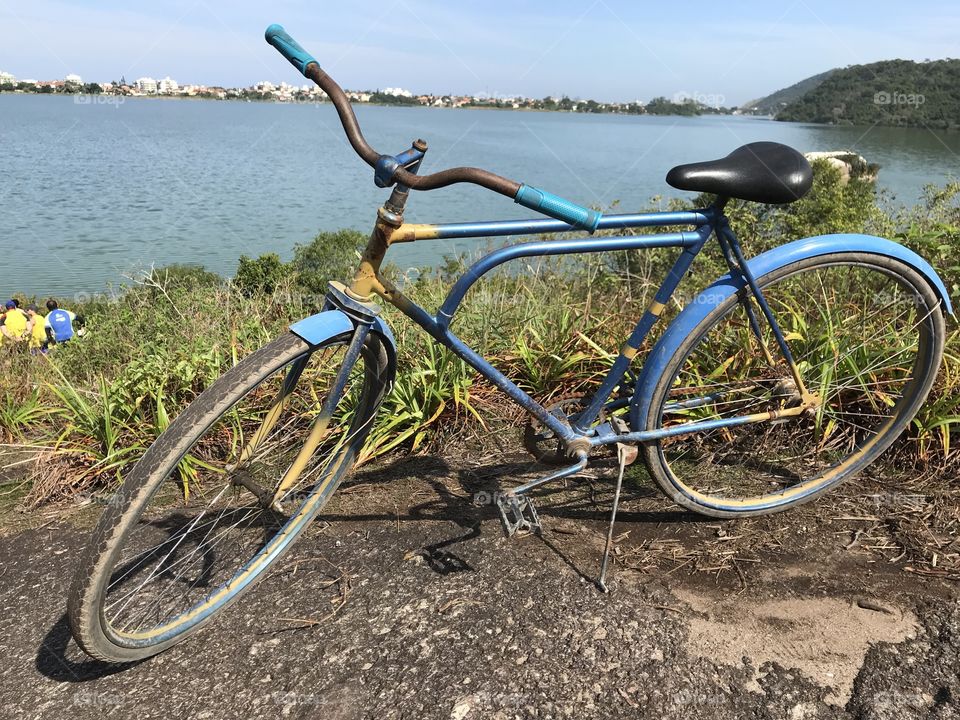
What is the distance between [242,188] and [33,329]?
1015 inches

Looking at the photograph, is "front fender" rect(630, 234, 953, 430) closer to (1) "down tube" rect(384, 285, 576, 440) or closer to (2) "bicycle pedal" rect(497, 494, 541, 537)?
(1) "down tube" rect(384, 285, 576, 440)

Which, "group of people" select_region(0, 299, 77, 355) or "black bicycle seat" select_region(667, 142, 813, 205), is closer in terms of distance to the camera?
"black bicycle seat" select_region(667, 142, 813, 205)

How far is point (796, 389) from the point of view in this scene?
2482 mm

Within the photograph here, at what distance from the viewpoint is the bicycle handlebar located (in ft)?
5.32

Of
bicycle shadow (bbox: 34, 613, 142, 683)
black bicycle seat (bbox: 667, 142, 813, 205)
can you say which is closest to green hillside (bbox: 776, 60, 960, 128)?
black bicycle seat (bbox: 667, 142, 813, 205)

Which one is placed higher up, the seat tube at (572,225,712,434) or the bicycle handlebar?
the bicycle handlebar

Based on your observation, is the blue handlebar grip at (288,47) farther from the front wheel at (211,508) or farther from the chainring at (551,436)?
the chainring at (551,436)

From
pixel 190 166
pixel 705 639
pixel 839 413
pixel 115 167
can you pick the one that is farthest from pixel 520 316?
pixel 115 167

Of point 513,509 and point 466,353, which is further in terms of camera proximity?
point 513,509

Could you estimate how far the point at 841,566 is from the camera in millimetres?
2189

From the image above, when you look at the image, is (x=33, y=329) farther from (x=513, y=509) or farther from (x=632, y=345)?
(x=632, y=345)

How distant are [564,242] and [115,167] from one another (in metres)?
47.8

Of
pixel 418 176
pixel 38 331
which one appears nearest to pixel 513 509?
pixel 418 176

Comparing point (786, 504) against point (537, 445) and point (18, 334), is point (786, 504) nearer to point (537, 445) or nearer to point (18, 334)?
point (537, 445)
